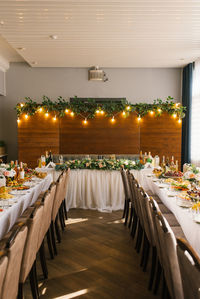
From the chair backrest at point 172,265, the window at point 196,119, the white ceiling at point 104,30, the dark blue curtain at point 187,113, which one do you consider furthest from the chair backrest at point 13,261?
the dark blue curtain at point 187,113

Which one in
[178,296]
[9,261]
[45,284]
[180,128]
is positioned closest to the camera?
[9,261]

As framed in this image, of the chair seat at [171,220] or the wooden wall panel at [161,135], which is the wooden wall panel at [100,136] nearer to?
the wooden wall panel at [161,135]

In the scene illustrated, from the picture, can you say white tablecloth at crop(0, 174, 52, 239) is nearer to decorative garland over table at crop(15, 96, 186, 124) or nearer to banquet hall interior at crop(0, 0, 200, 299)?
banquet hall interior at crop(0, 0, 200, 299)

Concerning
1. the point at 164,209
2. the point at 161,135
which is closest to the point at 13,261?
the point at 164,209

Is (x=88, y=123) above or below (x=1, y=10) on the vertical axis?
below

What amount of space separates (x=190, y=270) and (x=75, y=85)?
27.9 feet

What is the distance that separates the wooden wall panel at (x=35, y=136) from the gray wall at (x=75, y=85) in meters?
1.17

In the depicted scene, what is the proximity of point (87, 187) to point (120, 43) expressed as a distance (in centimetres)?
347

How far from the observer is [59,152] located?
28.2ft

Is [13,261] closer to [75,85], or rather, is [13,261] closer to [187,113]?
[187,113]

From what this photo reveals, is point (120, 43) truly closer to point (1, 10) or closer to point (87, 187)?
point (1, 10)

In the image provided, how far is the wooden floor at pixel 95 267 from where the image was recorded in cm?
292

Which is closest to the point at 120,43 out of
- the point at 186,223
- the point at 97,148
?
the point at 97,148

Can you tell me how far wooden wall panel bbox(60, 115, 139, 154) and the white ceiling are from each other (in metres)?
1.85
